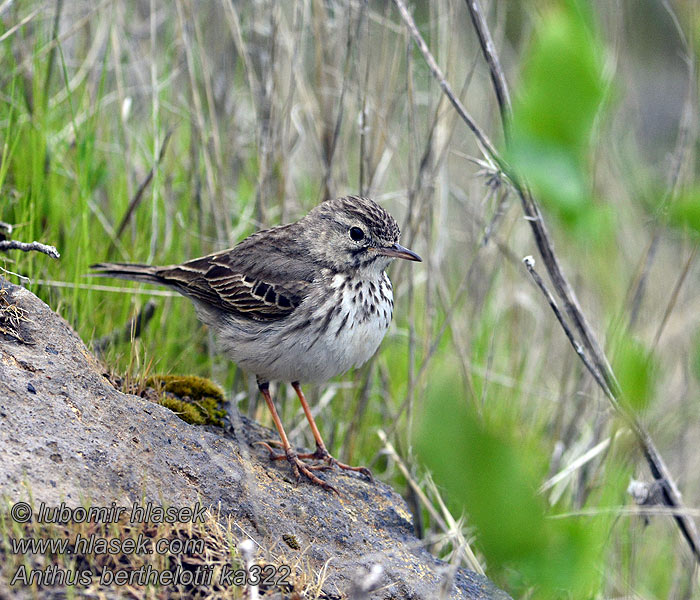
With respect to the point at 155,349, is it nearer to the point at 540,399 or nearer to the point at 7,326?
the point at 7,326

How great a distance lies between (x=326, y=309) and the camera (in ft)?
14.0

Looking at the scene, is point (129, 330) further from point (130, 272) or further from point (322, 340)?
point (322, 340)

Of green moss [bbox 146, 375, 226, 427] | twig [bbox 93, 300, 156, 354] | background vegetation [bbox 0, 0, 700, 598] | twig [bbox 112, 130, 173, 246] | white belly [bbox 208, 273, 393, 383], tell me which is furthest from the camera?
twig [bbox 112, 130, 173, 246]

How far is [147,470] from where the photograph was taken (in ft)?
9.66

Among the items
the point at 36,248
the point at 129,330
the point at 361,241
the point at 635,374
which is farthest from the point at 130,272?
the point at 635,374

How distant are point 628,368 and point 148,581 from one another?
1696mm

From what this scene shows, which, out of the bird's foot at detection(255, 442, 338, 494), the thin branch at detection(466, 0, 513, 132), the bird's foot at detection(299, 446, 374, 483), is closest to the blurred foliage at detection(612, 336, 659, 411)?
the thin branch at detection(466, 0, 513, 132)

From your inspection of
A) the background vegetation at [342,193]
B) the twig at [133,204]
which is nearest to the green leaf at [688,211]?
the background vegetation at [342,193]

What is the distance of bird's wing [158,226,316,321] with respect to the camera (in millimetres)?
4422

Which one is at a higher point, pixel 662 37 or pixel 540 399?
pixel 662 37

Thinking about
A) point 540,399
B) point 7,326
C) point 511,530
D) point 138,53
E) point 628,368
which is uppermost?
point 138,53

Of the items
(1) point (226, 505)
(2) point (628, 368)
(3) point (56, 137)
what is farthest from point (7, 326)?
(2) point (628, 368)

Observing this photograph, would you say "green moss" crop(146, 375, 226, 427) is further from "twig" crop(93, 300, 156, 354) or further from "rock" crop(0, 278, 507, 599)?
"twig" crop(93, 300, 156, 354)

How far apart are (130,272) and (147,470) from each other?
1887 millimetres
